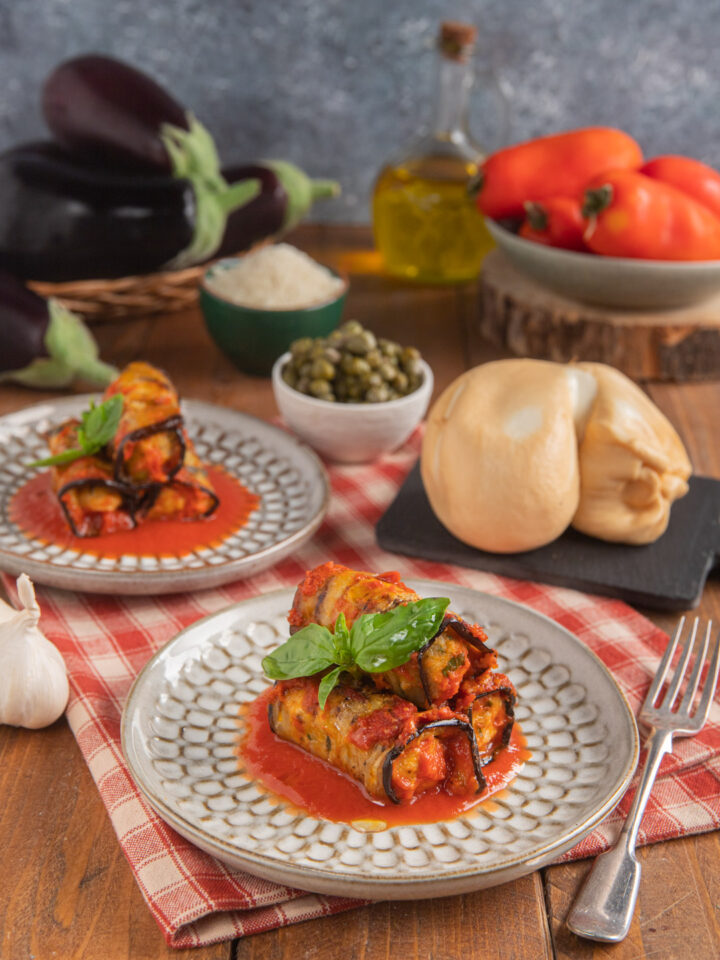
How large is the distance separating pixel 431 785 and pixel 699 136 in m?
3.01

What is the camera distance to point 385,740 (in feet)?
3.99

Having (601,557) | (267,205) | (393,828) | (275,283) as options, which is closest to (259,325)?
(275,283)

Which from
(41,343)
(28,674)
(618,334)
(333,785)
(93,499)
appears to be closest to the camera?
(333,785)

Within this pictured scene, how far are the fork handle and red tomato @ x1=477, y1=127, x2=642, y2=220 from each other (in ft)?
5.98

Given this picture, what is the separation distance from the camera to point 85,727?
4.60 ft

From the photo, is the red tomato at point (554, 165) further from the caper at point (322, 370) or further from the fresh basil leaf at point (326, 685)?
the fresh basil leaf at point (326, 685)

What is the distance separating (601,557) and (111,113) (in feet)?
5.86

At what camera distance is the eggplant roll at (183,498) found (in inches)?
72.9

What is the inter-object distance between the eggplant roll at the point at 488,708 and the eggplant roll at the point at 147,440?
76 cm

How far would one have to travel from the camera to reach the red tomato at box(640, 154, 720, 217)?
261 centimetres

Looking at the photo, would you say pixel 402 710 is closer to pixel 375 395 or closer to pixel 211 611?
pixel 211 611

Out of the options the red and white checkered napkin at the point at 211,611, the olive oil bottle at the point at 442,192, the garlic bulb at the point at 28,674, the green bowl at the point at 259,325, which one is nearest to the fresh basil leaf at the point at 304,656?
the red and white checkered napkin at the point at 211,611

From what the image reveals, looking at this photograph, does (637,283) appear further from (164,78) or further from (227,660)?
(164,78)

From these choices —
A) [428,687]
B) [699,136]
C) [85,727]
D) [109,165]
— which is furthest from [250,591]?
[699,136]
